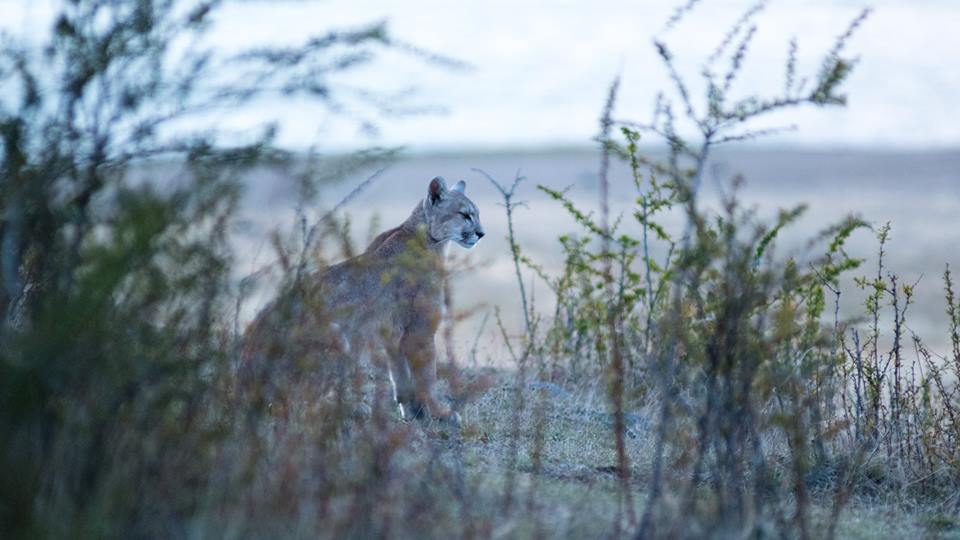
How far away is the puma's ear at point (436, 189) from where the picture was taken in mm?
10453

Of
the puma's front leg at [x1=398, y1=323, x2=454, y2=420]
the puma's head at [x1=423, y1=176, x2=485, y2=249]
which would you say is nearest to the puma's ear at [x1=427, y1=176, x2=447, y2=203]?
the puma's head at [x1=423, y1=176, x2=485, y2=249]

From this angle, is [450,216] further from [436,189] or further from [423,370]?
[423,370]

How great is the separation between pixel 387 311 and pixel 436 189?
1711 millimetres

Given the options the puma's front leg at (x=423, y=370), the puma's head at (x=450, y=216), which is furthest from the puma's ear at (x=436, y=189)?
the puma's front leg at (x=423, y=370)

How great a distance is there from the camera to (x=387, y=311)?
9.04 metres

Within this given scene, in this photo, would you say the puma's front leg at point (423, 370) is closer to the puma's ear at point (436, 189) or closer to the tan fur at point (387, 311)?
the tan fur at point (387, 311)

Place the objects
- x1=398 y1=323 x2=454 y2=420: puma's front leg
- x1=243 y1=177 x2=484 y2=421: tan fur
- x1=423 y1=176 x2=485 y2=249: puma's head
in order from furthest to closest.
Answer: x1=423 y1=176 x2=485 y2=249: puma's head < x1=398 y1=323 x2=454 y2=420: puma's front leg < x1=243 y1=177 x2=484 y2=421: tan fur

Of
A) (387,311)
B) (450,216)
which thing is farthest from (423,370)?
(450,216)

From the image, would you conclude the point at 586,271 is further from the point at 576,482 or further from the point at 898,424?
the point at 576,482

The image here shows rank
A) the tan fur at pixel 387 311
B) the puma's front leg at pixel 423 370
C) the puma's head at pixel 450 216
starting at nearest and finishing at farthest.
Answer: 1. the tan fur at pixel 387 311
2. the puma's front leg at pixel 423 370
3. the puma's head at pixel 450 216

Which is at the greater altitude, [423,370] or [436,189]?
[436,189]

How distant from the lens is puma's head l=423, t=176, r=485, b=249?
10438mm

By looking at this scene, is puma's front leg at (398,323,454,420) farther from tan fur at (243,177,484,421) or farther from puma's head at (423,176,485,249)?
puma's head at (423,176,485,249)

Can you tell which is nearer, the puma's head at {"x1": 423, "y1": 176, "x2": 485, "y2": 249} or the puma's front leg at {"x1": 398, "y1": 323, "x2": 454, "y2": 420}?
the puma's front leg at {"x1": 398, "y1": 323, "x2": 454, "y2": 420}
